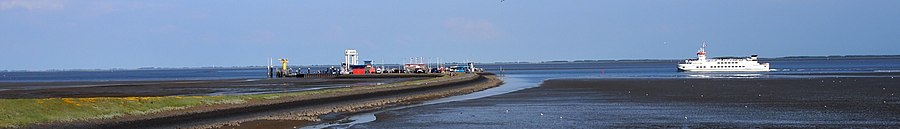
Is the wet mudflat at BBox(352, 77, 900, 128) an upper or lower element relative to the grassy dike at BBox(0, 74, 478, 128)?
lower

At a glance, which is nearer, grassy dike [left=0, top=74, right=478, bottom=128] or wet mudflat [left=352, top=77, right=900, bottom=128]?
grassy dike [left=0, top=74, right=478, bottom=128]

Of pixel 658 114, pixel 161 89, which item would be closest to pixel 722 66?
pixel 161 89

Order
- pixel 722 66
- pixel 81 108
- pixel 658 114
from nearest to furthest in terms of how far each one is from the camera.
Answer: pixel 81 108, pixel 658 114, pixel 722 66

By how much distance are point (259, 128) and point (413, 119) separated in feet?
16.3

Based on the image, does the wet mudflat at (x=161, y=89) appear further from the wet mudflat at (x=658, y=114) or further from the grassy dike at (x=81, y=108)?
the wet mudflat at (x=658, y=114)

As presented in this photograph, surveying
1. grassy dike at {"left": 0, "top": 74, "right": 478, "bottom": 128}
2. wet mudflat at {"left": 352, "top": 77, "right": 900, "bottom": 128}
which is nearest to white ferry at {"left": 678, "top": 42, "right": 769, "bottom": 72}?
wet mudflat at {"left": 352, "top": 77, "right": 900, "bottom": 128}

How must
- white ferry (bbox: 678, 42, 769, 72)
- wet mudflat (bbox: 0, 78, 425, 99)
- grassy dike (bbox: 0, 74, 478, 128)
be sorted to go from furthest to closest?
white ferry (bbox: 678, 42, 769, 72), wet mudflat (bbox: 0, 78, 425, 99), grassy dike (bbox: 0, 74, 478, 128)

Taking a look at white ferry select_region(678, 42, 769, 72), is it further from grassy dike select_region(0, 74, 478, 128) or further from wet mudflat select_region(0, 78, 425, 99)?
grassy dike select_region(0, 74, 478, 128)

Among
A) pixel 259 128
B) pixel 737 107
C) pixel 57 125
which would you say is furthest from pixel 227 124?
pixel 737 107

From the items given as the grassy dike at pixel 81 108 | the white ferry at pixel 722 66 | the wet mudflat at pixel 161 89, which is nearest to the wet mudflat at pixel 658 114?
the grassy dike at pixel 81 108

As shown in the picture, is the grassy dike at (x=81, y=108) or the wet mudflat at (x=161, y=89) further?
the wet mudflat at (x=161, y=89)

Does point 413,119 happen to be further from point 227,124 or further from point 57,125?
Answer: point 57,125

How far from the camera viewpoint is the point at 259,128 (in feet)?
81.3

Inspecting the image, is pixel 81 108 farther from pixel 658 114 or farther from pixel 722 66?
pixel 722 66
